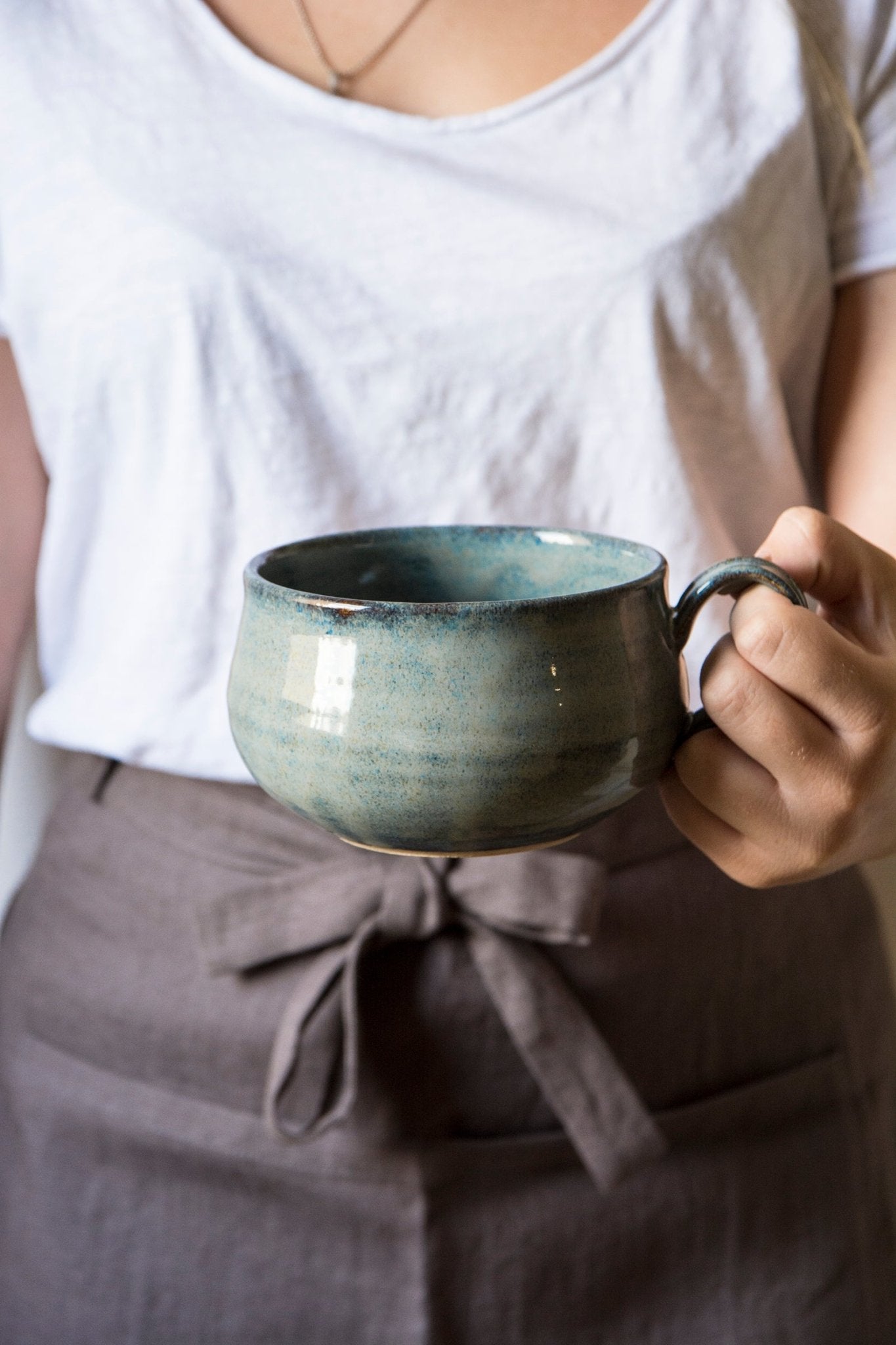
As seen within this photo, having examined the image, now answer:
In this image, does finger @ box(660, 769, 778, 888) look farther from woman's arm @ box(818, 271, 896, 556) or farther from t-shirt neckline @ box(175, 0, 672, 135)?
t-shirt neckline @ box(175, 0, 672, 135)

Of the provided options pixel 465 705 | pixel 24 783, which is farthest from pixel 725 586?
pixel 24 783

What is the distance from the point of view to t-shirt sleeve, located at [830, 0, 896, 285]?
0.74 meters

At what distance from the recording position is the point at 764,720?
18.5 inches

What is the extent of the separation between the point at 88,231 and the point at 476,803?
0.47 m

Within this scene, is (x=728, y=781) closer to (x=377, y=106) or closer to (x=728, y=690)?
(x=728, y=690)

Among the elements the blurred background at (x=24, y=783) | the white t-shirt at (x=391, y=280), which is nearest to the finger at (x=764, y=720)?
the white t-shirt at (x=391, y=280)

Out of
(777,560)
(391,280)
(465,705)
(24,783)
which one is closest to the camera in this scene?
(465,705)

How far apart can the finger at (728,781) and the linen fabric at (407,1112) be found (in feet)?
0.73

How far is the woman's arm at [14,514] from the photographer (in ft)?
2.62

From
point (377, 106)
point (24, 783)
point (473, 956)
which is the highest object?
point (377, 106)

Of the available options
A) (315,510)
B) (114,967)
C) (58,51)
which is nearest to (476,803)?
(315,510)

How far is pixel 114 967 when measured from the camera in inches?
31.0

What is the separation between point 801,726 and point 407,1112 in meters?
0.41

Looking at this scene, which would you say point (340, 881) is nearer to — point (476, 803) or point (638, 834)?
point (638, 834)
